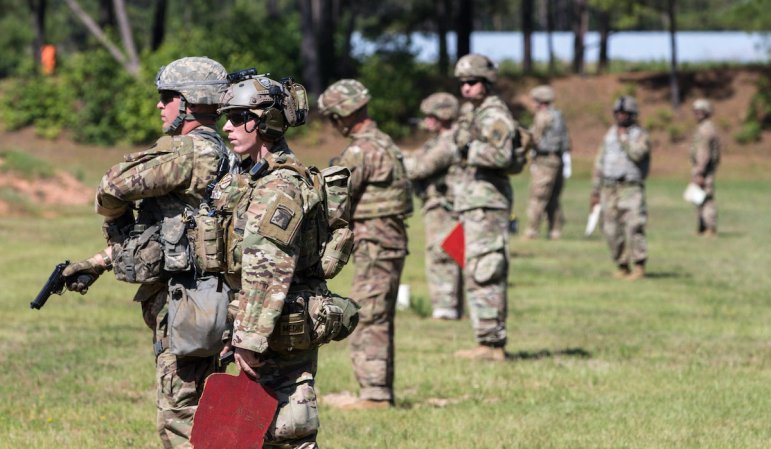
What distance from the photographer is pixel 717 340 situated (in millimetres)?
13797

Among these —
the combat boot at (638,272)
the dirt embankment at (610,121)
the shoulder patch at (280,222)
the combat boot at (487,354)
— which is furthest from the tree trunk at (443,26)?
the shoulder patch at (280,222)

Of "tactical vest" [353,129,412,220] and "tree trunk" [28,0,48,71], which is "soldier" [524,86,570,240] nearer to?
"tactical vest" [353,129,412,220]

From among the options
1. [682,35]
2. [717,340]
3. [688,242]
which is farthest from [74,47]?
[717,340]

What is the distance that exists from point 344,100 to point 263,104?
3.73 meters

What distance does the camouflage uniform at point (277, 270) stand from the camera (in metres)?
6.32

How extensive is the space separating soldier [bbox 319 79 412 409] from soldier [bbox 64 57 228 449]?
8.44 ft

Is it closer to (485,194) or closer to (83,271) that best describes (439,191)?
(485,194)

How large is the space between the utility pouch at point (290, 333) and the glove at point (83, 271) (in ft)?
5.25

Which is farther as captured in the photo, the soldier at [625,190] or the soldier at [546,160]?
the soldier at [546,160]

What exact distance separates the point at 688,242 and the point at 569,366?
12.5 m

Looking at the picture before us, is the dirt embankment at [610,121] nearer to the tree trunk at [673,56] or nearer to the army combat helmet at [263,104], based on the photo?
the tree trunk at [673,56]

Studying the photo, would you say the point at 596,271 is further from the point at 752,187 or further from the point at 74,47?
the point at 74,47

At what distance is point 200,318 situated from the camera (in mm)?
7289

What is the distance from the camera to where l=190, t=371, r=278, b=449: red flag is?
633 cm
